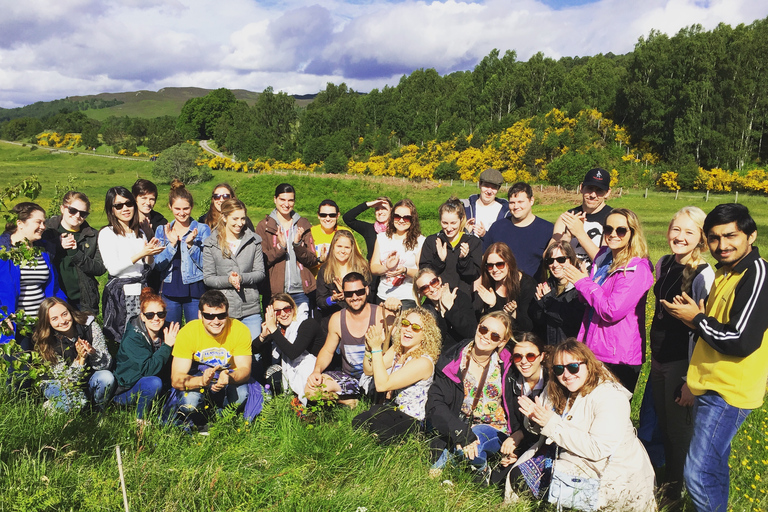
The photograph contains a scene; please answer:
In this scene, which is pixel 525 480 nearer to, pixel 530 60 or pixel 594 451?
pixel 594 451

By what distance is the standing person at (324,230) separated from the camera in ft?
21.6

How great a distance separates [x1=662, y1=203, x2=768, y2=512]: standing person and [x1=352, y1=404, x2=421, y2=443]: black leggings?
7.23ft

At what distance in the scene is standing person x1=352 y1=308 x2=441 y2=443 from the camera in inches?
179

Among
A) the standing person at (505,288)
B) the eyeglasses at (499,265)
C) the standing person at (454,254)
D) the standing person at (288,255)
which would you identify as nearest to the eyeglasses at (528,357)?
the standing person at (505,288)

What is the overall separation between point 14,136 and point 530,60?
11418cm

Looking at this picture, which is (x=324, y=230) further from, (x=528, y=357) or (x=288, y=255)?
(x=528, y=357)

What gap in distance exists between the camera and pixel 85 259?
5844 millimetres

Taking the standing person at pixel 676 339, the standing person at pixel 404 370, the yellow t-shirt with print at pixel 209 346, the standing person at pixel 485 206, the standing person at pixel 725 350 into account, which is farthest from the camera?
the standing person at pixel 485 206

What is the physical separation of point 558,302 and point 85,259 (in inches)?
214

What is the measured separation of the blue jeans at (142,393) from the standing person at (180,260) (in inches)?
42.6

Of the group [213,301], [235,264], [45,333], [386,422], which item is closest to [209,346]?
[213,301]

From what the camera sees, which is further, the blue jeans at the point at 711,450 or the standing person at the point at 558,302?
the standing person at the point at 558,302

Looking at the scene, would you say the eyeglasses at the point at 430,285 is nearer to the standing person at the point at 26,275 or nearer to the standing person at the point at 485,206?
the standing person at the point at 485,206

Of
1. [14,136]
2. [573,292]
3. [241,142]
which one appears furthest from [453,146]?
[14,136]
